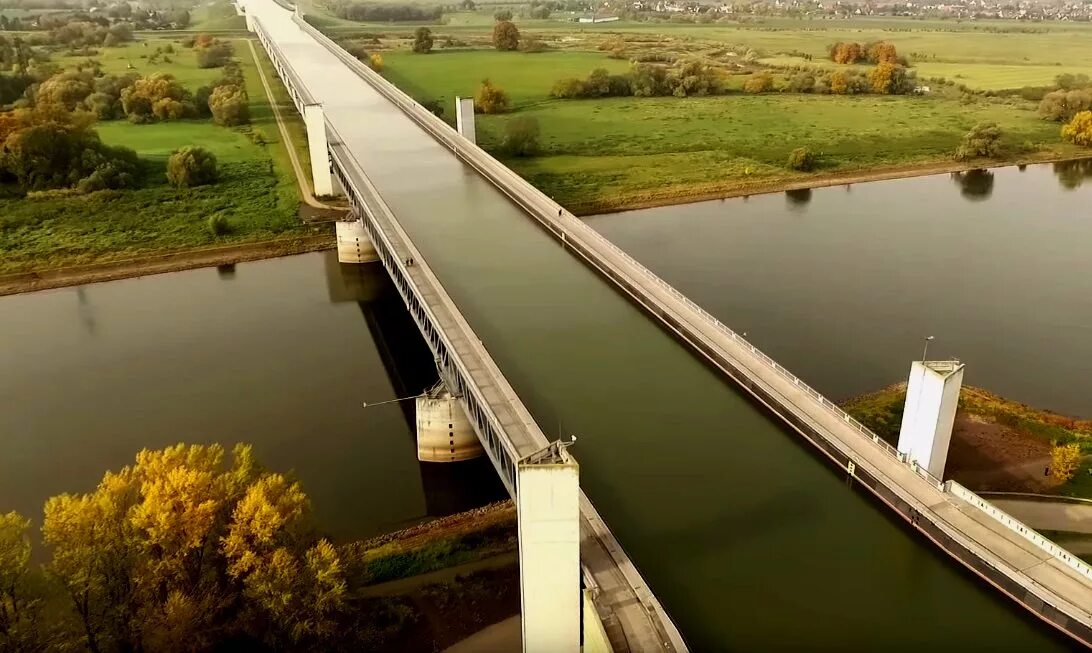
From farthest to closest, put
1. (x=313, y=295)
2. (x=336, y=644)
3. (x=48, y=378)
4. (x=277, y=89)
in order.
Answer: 1. (x=277, y=89)
2. (x=313, y=295)
3. (x=48, y=378)
4. (x=336, y=644)

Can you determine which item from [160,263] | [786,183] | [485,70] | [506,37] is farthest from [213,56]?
[786,183]

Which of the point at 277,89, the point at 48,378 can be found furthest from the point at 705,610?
the point at 277,89

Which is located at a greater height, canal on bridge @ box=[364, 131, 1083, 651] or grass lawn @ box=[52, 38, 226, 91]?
grass lawn @ box=[52, 38, 226, 91]

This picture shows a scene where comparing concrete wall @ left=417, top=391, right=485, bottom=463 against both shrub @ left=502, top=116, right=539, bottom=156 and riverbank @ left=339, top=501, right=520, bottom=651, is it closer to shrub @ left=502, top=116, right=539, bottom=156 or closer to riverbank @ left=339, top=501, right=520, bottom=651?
riverbank @ left=339, top=501, right=520, bottom=651

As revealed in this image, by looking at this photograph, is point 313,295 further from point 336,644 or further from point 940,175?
point 940,175

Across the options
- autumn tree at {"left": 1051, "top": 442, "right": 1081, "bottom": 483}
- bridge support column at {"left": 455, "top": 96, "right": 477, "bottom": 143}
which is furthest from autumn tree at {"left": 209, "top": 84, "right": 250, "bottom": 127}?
autumn tree at {"left": 1051, "top": 442, "right": 1081, "bottom": 483}

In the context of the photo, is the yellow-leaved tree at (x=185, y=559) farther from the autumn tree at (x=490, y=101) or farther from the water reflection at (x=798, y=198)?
the autumn tree at (x=490, y=101)
